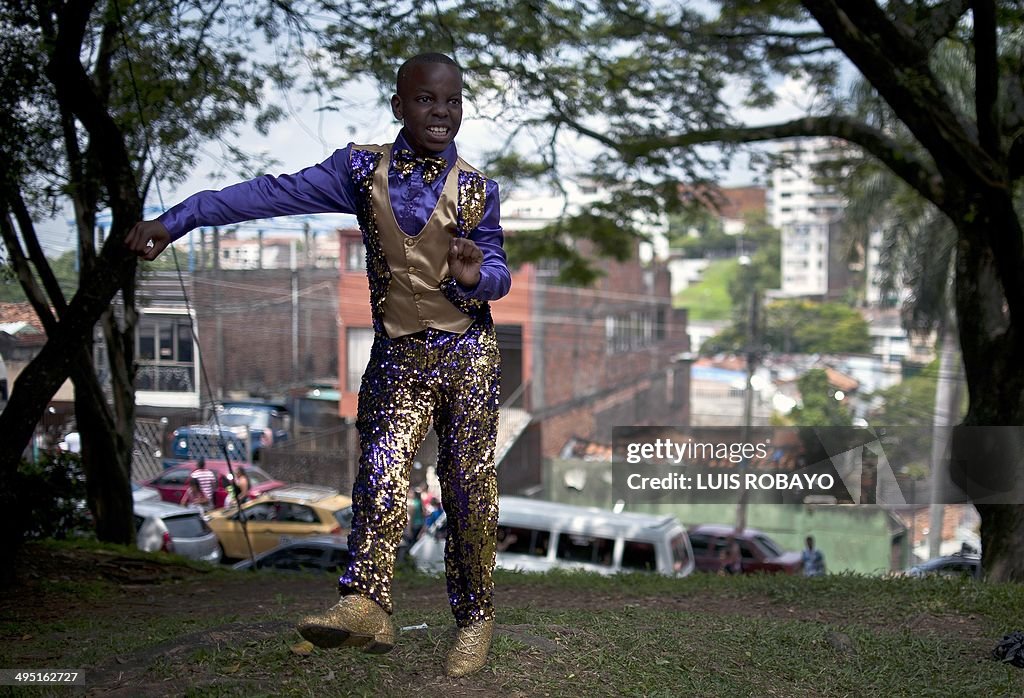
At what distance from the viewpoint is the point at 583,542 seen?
13.0 m

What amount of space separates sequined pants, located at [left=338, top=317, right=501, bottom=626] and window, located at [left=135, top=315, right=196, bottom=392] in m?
8.60

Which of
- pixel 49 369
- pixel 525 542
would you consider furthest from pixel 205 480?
pixel 49 369

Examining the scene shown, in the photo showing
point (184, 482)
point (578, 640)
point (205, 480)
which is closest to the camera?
point (578, 640)

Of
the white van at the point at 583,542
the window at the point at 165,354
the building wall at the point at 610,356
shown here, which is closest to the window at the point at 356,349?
the building wall at the point at 610,356

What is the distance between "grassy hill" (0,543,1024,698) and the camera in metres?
3.65

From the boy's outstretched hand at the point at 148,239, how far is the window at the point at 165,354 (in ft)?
28.3

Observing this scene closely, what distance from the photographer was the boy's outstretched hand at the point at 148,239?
3334 mm

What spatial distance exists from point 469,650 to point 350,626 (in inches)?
19.4

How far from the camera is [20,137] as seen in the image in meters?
7.48

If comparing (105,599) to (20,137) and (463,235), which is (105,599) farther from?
(463,235)

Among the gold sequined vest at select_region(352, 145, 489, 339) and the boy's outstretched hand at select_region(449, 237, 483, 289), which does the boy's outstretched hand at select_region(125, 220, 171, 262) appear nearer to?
the gold sequined vest at select_region(352, 145, 489, 339)

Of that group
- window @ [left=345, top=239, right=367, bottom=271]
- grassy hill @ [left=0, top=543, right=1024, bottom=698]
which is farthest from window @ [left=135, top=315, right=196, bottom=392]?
window @ [left=345, top=239, right=367, bottom=271]

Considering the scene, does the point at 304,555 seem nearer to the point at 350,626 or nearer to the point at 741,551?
the point at 741,551

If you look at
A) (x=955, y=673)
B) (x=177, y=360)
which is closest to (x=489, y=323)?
Result: (x=955, y=673)
